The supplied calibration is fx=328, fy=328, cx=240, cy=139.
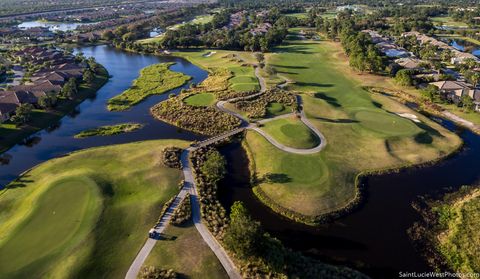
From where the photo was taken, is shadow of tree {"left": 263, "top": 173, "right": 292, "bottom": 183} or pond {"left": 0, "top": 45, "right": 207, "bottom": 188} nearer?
shadow of tree {"left": 263, "top": 173, "right": 292, "bottom": 183}

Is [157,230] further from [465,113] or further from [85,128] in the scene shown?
[465,113]

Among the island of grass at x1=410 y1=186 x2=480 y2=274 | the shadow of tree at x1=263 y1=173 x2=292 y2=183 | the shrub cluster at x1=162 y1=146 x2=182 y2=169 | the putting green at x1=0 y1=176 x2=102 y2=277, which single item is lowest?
the island of grass at x1=410 y1=186 x2=480 y2=274

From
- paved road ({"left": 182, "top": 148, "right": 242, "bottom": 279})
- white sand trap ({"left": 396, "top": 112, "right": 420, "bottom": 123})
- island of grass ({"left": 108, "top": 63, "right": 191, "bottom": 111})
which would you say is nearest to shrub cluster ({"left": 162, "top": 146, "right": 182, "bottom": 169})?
paved road ({"left": 182, "top": 148, "right": 242, "bottom": 279})

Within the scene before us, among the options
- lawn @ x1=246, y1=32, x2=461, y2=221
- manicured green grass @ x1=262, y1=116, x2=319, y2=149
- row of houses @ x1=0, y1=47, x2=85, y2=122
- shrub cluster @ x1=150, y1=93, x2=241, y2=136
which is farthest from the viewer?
row of houses @ x1=0, y1=47, x2=85, y2=122

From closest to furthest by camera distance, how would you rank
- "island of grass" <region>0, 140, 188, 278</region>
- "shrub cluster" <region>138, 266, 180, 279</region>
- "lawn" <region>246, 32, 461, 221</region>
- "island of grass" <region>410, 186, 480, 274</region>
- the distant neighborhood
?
1. "shrub cluster" <region>138, 266, 180, 279</region>
2. "island of grass" <region>0, 140, 188, 278</region>
3. "island of grass" <region>410, 186, 480, 274</region>
4. "lawn" <region>246, 32, 461, 221</region>
5. the distant neighborhood

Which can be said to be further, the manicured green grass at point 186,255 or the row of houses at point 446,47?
the row of houses at point 446,47

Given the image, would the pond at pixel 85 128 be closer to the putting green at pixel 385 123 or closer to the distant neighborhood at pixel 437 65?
the putting green at pixel 385 123

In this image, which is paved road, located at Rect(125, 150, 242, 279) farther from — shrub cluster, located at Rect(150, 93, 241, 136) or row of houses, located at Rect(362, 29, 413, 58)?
row of houses, located at Rect(362, 29, 413, 58)

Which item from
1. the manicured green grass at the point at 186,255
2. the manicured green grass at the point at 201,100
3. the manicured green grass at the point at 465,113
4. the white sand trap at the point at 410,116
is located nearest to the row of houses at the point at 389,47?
the manicured green grass at the point at 465,113
